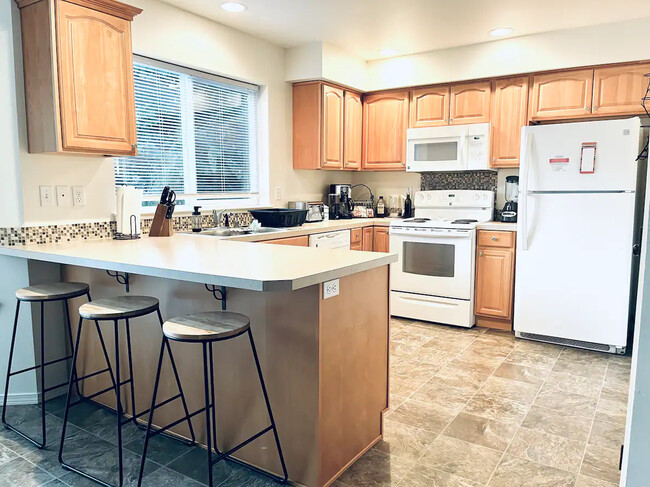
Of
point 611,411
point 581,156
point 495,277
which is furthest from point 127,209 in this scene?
point 581,156

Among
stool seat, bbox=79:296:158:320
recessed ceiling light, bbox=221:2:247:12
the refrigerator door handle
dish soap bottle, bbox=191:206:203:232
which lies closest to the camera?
stool seat, bbox=79:296:158:320

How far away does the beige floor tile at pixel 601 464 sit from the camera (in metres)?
2.00

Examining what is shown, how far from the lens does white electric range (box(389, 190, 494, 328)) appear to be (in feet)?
13.3

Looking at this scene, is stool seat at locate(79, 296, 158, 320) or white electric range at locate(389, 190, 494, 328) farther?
white electric range at locate(389, 190, 494, 328)

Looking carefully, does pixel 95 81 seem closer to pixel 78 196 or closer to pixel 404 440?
pixel 78 196

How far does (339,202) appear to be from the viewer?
495 cm

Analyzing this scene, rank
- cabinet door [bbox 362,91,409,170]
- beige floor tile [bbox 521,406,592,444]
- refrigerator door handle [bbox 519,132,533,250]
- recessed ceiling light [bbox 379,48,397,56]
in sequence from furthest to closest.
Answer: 1. cabinet door [bbox 362,91,409,170]
2. recessed ceiling light [bbox 379,48,397,56]
3. refrigerator door handle [bbox 519,132,533,250]
4. beige floor tile [bbox 521,406,592,444]

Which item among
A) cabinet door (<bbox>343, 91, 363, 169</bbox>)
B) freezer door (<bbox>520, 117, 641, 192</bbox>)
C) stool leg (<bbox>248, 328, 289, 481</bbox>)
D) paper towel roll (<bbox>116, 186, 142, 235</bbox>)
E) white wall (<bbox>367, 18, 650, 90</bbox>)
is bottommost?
stool leg (<bbox>248, 328, 289, 481</bbox>)

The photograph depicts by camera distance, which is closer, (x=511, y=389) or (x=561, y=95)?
(x=511, y=389)

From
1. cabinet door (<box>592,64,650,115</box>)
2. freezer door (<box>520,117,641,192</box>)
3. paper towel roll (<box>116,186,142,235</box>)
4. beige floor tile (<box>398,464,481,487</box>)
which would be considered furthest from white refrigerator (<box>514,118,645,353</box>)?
paper towel roll (<box>116,186,142,235</box>)

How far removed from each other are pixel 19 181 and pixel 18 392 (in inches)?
46.3

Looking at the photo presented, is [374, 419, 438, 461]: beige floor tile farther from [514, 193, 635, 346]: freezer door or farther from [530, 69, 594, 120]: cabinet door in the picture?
[530, 69, 594, 120]: cabinet door

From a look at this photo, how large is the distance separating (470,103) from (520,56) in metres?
0.55

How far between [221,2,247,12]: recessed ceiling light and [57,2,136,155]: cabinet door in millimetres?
813
